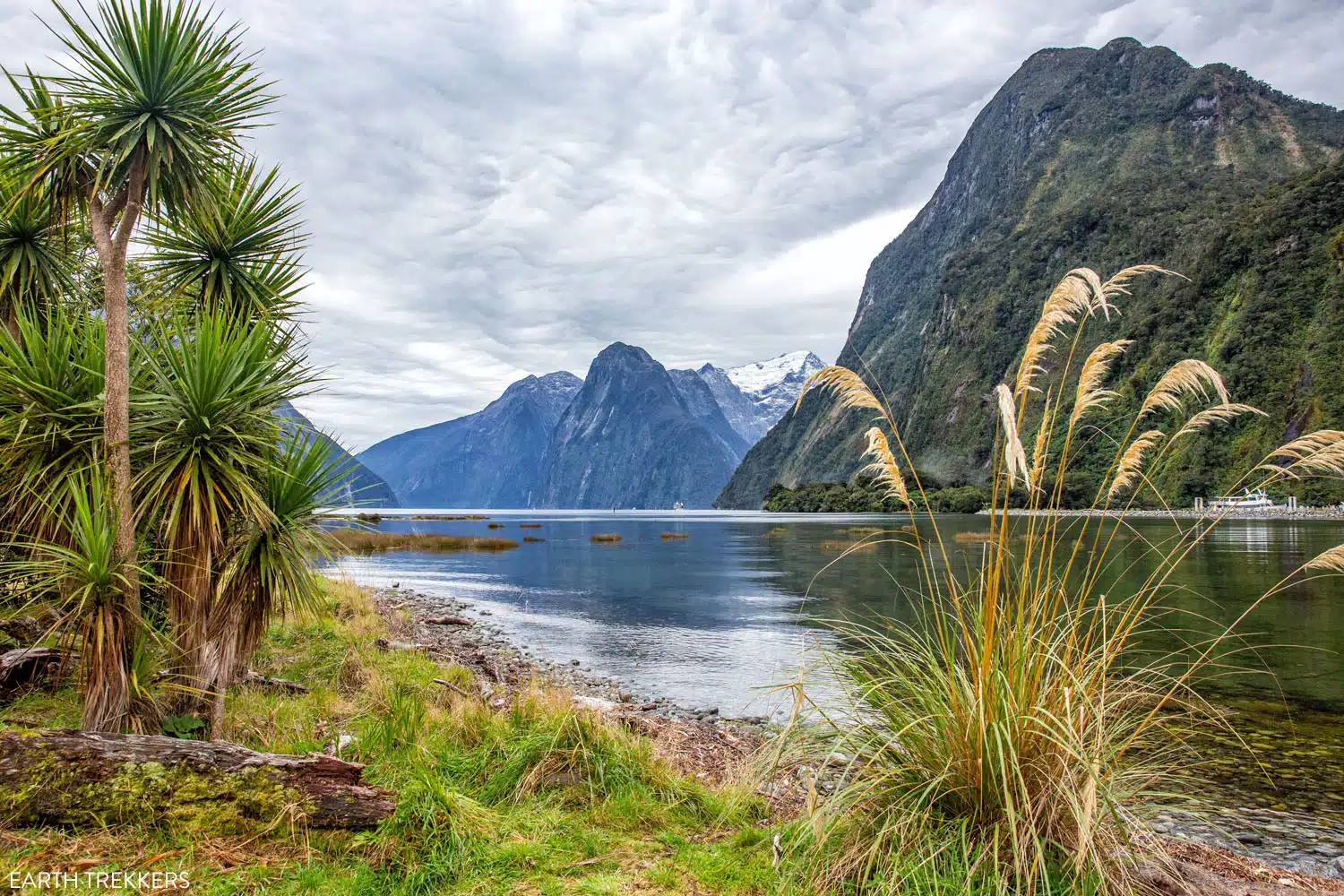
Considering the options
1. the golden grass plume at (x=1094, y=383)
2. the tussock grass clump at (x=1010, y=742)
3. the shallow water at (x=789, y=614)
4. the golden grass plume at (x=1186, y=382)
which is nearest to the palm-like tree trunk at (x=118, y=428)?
the shallow water at (x=789, y=614)

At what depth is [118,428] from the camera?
5402 millimetres

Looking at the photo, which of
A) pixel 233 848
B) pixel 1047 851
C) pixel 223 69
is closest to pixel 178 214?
pixel 223 69

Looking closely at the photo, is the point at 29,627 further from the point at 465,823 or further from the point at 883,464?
the point at 883,464

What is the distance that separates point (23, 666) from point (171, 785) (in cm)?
422

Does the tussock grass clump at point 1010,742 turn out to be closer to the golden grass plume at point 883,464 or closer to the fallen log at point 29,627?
the golden grass plume at point 883,464

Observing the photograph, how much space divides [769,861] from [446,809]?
80.9 inches

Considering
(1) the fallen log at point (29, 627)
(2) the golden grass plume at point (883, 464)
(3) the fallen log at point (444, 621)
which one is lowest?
(3) the fallen log at point (444, 621)

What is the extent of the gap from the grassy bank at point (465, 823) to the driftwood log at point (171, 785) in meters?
0.09

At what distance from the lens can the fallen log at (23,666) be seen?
21.4 feet

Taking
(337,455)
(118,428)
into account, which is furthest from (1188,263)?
(118,428)

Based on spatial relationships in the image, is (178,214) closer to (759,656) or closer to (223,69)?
(223,69)

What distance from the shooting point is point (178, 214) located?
6.72m

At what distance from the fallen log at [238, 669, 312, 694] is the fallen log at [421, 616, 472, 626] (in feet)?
37.8

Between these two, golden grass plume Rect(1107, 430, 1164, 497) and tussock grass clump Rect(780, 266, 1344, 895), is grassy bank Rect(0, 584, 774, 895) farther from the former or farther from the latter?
golden grass plume Rect(1107, 430, 1164, 497)
